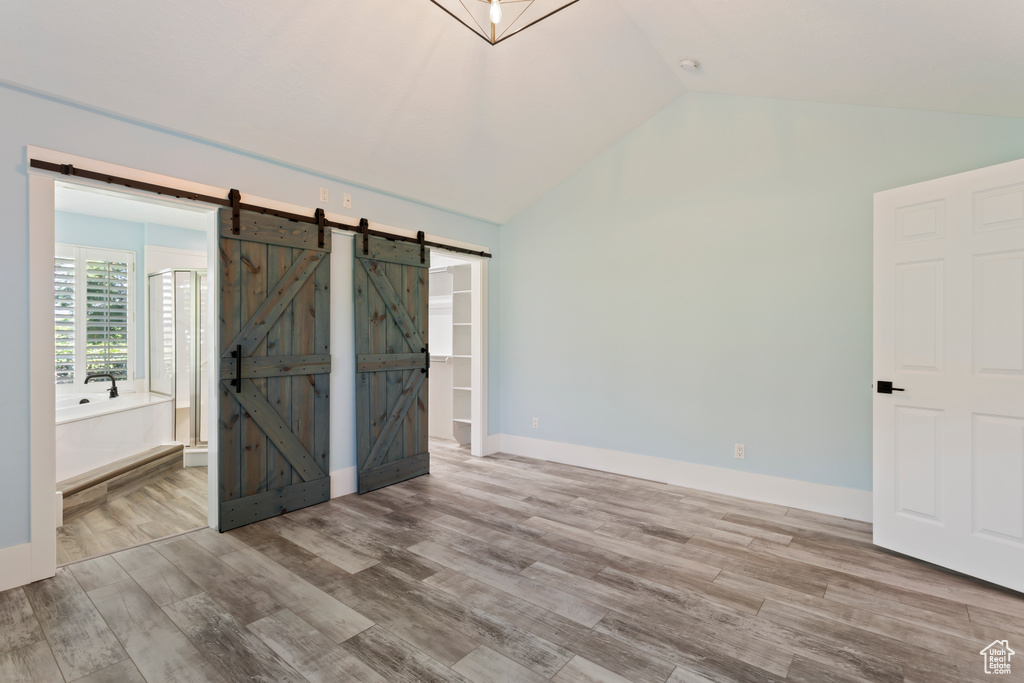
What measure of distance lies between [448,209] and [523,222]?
3.00 ft

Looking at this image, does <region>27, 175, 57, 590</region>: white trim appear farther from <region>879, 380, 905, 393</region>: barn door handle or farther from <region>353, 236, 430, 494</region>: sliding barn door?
<region>879, 380, 905, 393</region>: barn door handle

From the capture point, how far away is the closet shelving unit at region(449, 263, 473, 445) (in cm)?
571

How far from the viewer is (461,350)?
5797mm

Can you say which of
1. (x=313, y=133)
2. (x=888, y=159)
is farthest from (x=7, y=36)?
(x=888, y=159)

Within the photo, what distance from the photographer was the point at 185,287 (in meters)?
5.22

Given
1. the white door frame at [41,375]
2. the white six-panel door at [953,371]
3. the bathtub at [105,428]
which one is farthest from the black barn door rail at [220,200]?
the white six-panel door at [953,371]

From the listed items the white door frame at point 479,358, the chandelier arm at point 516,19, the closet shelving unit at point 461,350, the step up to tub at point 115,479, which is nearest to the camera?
the chandelier arm at point 516,19

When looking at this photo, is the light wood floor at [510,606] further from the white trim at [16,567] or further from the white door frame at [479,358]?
the white door frame at [479,358]

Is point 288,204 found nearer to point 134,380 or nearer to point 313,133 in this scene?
point 313,133

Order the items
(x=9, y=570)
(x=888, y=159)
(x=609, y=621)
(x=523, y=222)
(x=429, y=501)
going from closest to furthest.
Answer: (x=609, y=621), (x=9, y=570), (x=888, y=159), (x=429, y=501), (x=523, y=222)

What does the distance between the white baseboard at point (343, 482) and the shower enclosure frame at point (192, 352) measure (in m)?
2.13

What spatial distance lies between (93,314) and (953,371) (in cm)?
717

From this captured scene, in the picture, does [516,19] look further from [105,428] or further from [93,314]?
[93,314]

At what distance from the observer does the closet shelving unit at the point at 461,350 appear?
5.71 meters
